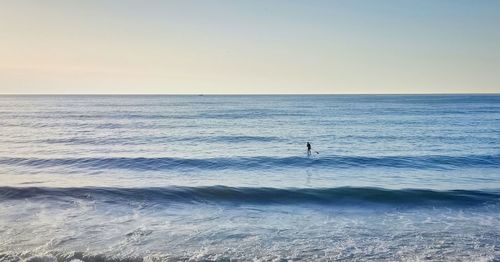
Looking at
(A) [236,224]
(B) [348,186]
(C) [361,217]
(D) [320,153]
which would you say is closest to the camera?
(A) [236,224]

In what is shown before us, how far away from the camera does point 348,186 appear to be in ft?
78.2

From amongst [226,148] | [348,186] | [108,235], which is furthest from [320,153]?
[108,235]

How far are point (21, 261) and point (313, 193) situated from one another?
559 inches

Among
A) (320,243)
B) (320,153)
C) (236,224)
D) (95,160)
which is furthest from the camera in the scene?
(320,153)

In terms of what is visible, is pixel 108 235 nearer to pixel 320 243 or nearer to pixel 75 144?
pixel 320 243

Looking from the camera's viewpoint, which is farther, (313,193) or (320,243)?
(313,193)

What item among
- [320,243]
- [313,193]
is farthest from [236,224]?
[313,193]

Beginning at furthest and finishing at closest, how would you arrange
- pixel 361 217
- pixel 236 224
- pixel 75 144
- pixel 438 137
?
pixel 438 137, pixel 75 144, pixel 361 217, pixel 236 224

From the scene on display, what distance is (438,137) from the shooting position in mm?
47281

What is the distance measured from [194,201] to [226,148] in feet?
61.8

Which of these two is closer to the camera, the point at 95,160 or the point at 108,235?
the point at 108,235

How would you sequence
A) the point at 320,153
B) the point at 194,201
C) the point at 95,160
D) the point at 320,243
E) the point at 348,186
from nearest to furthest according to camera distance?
the point at 320,243 < the point at 194,201 < the point at 348,186 < the point at 95,160 < the point at 320,153

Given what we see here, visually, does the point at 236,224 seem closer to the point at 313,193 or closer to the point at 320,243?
the point at 320,243

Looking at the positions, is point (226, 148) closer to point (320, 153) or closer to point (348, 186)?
point (320, 153)
